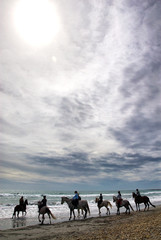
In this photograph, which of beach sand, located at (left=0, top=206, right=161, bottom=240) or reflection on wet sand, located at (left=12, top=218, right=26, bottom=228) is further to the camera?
reflection on wet sand, located at (left=12, top=218, right=26, bottom=228)

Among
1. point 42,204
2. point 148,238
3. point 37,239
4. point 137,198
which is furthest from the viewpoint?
point 137,198

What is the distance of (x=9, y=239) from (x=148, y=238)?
28.0 feet

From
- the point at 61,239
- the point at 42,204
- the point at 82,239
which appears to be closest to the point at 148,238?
the point at 82,239

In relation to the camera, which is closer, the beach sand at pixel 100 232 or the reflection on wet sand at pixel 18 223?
the beach sand at pixel 100 232

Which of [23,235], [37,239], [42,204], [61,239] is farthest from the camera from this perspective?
[42,204]

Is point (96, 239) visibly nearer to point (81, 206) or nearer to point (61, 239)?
point (61, 239)

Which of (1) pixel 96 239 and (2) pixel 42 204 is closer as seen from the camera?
(1) pixel 96 239

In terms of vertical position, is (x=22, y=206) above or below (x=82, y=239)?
above

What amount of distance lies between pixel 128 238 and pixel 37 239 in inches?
242

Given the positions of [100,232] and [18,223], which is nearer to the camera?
[100,232]

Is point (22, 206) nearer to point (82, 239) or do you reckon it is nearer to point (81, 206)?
point (81, 206)

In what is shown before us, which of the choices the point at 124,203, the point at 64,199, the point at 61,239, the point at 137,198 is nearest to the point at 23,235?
the point at 61,239

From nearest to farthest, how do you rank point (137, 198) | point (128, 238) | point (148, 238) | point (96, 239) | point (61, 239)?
1. point (148, 238)
2. point (128, 238)
3. point (96, 239)
4. point (61, 239)
5. point (137, 198)

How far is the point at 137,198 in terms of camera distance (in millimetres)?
25922
